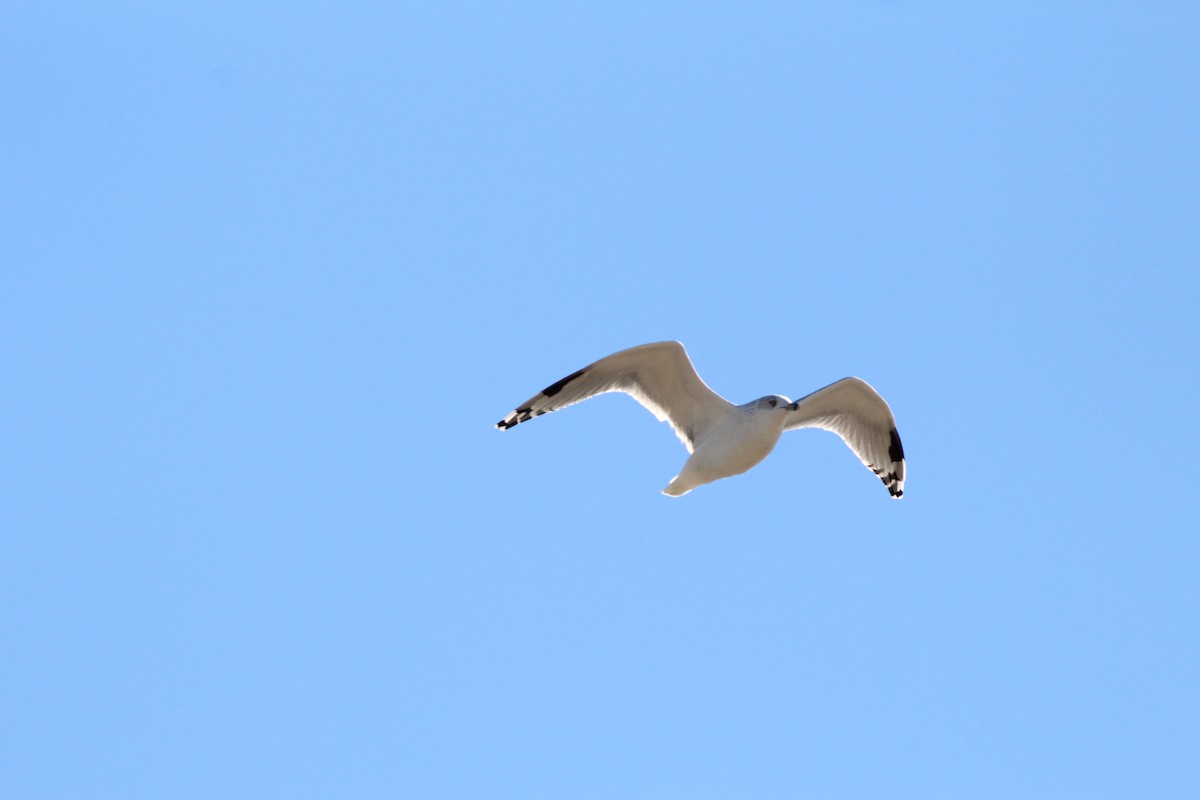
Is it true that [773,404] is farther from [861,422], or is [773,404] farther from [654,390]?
[861,422]

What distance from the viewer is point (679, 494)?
1198 cm

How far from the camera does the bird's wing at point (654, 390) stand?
11.8m

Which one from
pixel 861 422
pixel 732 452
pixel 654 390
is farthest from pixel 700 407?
pixel 861 422

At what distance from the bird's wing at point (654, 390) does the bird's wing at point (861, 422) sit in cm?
77

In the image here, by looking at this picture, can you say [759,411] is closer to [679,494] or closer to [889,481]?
[679,494]

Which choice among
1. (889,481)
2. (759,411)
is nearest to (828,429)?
(889,481)

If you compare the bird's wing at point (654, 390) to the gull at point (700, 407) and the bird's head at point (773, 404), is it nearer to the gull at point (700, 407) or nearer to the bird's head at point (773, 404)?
the gull at point (700, 407)

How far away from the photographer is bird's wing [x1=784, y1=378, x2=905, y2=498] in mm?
12477

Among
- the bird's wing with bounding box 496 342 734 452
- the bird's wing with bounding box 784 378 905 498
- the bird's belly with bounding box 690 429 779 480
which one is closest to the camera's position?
the bird's belly with bounding box 690 429 779 480

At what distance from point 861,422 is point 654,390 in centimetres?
205

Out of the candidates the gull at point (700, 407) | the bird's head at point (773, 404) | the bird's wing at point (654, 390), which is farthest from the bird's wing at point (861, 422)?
the bird's wing at point (654, 390)

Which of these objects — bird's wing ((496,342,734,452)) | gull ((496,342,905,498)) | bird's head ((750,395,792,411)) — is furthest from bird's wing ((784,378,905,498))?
bird's wing ((496,342,734,452))

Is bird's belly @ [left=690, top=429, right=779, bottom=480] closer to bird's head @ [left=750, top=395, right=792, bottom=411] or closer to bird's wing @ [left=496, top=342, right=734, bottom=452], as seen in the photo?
bird's head @ [left=750, top=395, right=792, bottom=411]

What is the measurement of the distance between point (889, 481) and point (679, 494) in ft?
7.67
